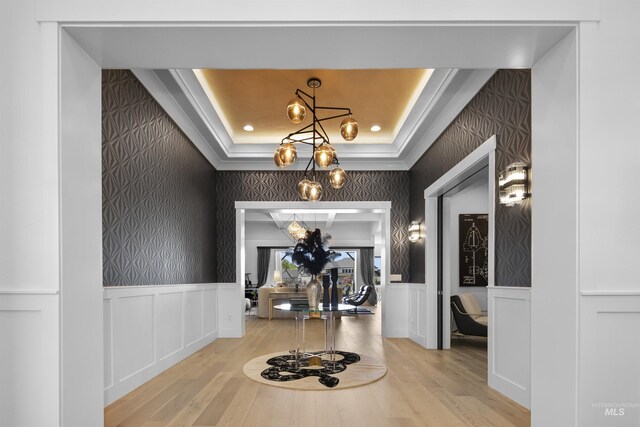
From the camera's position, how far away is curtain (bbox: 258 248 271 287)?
49.1 ft

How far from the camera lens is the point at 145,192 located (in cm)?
409

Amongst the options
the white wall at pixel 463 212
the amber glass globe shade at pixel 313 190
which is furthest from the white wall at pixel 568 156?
the white wall at pixel 463 212

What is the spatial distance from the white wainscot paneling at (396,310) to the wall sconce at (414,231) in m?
0.83

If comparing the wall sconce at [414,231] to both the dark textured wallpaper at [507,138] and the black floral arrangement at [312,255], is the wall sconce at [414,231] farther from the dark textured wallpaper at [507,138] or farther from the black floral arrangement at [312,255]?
the black floral arrangement at [312,255]

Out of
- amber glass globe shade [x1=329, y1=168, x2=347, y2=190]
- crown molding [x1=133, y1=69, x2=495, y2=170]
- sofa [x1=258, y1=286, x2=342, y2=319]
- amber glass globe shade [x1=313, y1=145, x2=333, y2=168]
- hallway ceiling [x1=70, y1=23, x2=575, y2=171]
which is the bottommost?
sofa [x1=258, y1=286, x2=342, y2=319]

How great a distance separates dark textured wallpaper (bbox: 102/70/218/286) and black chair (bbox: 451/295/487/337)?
379 centimetres

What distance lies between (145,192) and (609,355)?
3835 mm

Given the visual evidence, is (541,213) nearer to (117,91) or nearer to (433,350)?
(117,91)

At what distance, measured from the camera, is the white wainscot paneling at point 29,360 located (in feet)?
6.29

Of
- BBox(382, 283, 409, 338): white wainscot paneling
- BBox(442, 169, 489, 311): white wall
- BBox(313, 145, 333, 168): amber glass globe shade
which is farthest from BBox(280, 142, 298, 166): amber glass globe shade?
BBox(442, 169, 489, 311): white wall

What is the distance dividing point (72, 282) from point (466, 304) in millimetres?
5832

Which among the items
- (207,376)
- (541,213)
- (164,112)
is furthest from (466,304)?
(164,112)

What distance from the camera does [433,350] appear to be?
225 inches

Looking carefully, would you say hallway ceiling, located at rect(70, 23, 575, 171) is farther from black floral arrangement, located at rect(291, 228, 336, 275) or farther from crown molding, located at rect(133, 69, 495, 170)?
black floral arrangement, located at rect(291, 228, 336, 275)
